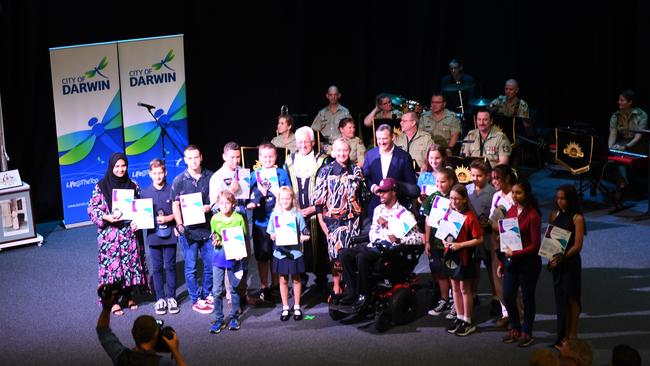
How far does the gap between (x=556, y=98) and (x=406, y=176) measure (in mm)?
6600

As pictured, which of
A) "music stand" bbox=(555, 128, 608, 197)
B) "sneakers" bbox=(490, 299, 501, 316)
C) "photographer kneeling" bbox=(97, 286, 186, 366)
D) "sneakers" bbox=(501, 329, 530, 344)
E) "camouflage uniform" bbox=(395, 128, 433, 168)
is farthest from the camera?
"music stand" bbox=(555, 128, 608, 197)

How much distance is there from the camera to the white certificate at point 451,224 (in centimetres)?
691

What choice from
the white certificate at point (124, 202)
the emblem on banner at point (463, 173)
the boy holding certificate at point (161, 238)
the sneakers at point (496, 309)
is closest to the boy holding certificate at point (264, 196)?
the boy holding certificate at point (161, 238)

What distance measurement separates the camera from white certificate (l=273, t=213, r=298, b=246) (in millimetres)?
7418

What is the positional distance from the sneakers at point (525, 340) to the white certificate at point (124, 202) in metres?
3.38

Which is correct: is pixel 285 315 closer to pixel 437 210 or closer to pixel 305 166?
pixel 305 166

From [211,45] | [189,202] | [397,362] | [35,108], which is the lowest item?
[397,362]

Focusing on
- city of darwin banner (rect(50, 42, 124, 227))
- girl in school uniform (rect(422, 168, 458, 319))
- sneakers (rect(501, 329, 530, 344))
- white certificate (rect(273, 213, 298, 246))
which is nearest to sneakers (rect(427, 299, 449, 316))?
girl in school uniform (rect(422, 168, 458, 319))

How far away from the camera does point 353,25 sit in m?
13.5

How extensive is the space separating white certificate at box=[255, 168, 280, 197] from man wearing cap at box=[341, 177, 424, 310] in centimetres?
86

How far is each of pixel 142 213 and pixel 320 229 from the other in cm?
156

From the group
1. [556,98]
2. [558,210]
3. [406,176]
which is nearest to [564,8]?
[556,98]

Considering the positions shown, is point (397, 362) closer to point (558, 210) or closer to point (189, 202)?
point (558, 210)

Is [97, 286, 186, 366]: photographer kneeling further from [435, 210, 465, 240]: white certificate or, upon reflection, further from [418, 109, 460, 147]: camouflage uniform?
[418, 109, 460, 147]: camouflage uniform
